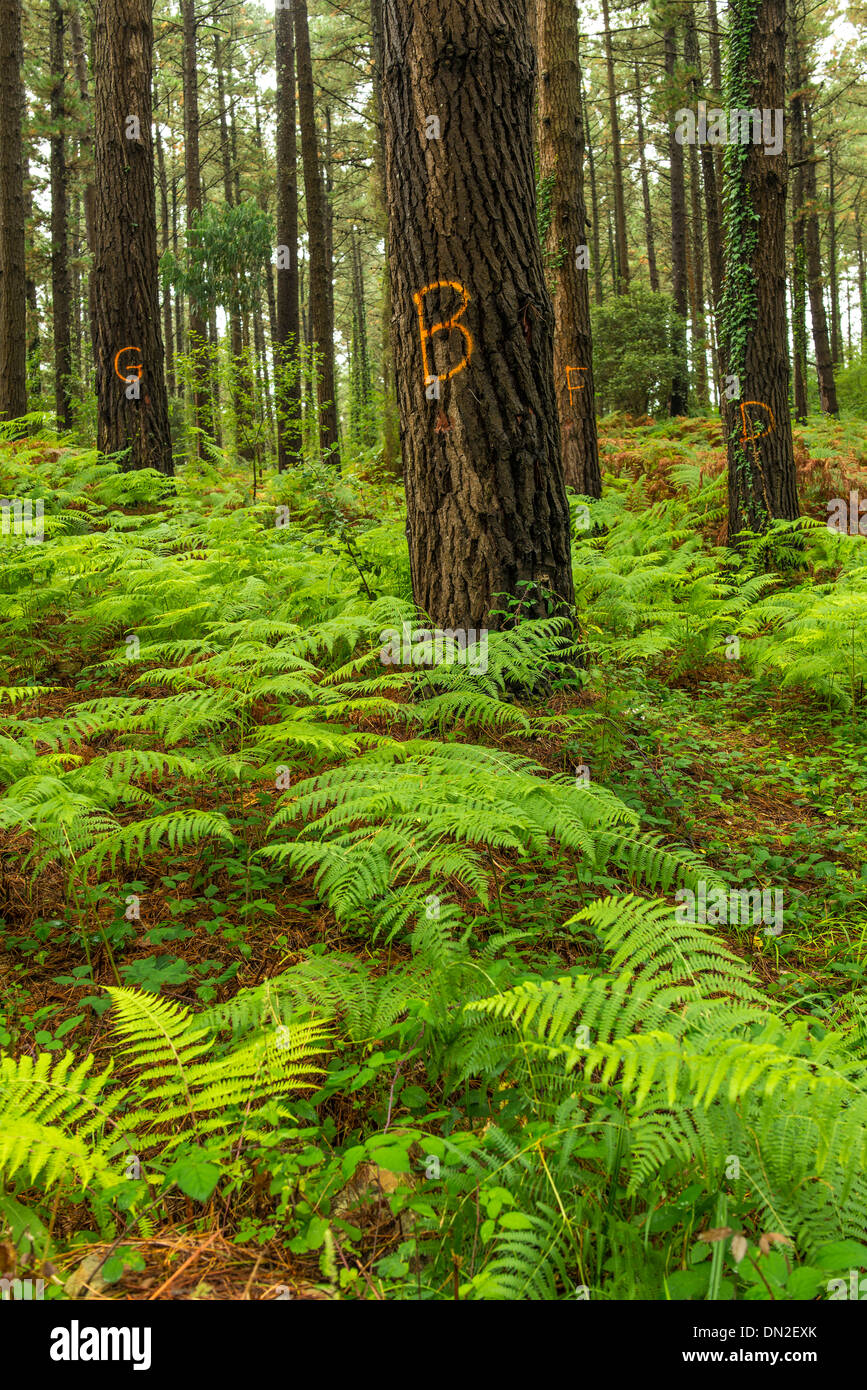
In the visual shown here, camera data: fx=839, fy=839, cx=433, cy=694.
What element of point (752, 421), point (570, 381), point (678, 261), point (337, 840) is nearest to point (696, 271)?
point (678, 261)

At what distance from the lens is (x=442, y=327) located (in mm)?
3945

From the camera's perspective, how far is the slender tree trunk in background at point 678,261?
1747 centimetres

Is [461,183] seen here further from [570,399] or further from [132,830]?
[570,399]

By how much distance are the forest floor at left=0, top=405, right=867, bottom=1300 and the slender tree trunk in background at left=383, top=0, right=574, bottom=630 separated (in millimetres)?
477

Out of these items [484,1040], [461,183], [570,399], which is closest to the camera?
[484,1040]

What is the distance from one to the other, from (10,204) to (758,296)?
9009 millimetres

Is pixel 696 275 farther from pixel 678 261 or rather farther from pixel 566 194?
pixel 566 194

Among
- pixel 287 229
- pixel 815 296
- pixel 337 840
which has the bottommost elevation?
pixel 337 840

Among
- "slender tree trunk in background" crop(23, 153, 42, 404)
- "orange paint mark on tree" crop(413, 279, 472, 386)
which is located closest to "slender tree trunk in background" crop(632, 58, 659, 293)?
"slender tree trunk in background" crop(23, 153, 42, 404)

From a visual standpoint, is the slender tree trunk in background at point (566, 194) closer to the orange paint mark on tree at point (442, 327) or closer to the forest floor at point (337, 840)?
the forest floor at point (337, 840)

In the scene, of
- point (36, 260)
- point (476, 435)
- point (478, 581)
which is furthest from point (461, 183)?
point (36, 260)

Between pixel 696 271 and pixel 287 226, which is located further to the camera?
pixel 696 271
